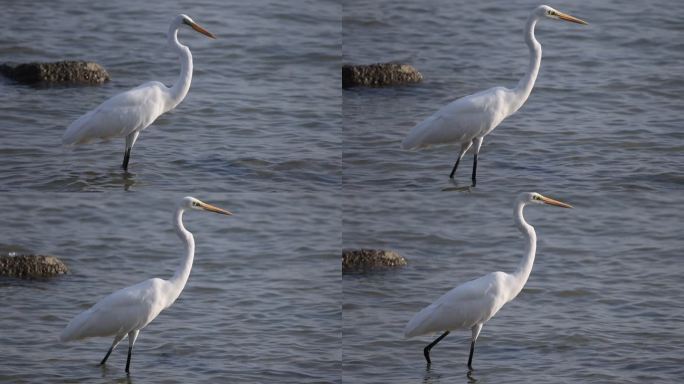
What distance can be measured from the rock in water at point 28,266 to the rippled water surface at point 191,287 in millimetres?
112

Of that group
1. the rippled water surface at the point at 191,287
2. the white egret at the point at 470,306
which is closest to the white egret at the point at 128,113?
the rippled water surface at the point at 191,287

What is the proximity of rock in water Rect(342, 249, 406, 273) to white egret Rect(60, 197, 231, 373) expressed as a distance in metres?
2.21

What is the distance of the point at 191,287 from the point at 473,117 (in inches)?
118

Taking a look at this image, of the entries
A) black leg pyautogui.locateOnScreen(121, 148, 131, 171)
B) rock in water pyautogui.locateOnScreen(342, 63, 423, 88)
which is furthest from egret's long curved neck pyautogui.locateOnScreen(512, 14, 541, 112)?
black leg pyautogui.locateOnScreen(121, 148, 131, 171)

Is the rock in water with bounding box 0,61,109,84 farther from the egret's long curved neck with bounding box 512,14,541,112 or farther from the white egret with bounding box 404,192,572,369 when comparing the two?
the white egret with bounding box 404,192,572,369

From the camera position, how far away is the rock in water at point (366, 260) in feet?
36.2

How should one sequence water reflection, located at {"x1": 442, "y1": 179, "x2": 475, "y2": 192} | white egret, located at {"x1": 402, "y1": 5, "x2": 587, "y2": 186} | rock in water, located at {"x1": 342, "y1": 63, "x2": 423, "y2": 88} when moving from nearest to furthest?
white egret, located at {"x1": 402, "y1": 5, "x2": 587, "y2": 186}
water reflection, located at {"x1": 442, "y1": 179, "x2": 475, "y2": 192}
rock in water, located at {"x1": 342, "y1": 63, "x2": 423, "y2": 88}

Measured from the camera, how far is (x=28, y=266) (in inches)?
419

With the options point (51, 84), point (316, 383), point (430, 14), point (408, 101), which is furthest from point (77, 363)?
point (430, 14)

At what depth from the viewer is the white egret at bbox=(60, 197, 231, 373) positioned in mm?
8859

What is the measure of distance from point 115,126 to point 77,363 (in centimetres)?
178

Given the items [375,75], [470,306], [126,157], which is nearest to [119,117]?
[126,157]

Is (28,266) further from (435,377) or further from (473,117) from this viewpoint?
(473,117)

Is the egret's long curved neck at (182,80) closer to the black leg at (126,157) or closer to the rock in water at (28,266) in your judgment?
the black leg at (126,157)
